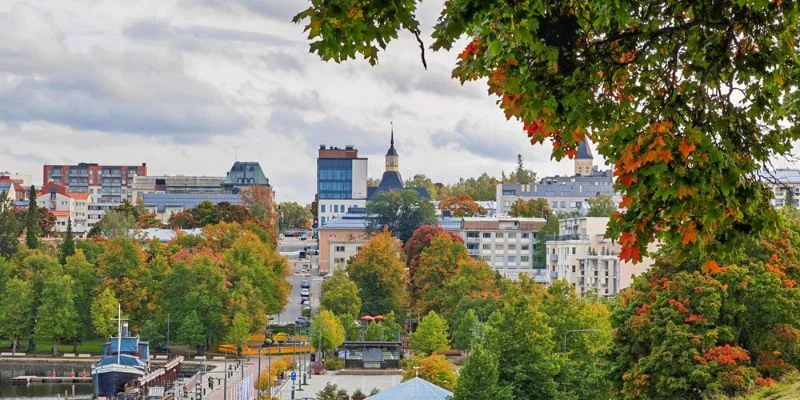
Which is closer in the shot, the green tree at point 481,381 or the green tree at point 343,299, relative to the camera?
the green tree at point 481,381

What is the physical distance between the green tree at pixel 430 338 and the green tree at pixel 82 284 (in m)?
23.0

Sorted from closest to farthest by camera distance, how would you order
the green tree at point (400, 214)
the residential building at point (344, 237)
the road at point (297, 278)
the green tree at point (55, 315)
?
the green tree at point (55, 315) → the road at point (297, 278) → the green tree at point (400, 214) → the residential building at point (344, 237)

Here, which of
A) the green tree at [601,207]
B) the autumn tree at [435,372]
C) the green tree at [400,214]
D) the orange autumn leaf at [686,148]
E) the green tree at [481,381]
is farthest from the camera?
the green tree at [601,207]

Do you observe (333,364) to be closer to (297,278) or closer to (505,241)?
(505,241)

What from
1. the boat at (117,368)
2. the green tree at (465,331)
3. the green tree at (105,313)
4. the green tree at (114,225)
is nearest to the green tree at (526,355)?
the boat at (117,368)

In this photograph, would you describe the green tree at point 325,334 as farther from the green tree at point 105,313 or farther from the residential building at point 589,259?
the residential building at point 589,259

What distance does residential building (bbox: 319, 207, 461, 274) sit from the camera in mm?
133000

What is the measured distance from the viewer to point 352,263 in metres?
99.1

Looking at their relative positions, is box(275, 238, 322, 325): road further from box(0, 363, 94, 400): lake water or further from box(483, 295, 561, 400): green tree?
box(483, 295, 561, 400): green tree

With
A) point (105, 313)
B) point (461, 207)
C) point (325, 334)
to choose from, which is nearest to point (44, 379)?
point (105, 313)

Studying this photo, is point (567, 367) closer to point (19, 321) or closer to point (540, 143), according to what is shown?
point (540, 143)

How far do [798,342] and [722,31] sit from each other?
80.2ft

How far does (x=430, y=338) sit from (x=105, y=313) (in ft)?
71.3

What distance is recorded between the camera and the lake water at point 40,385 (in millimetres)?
67325
